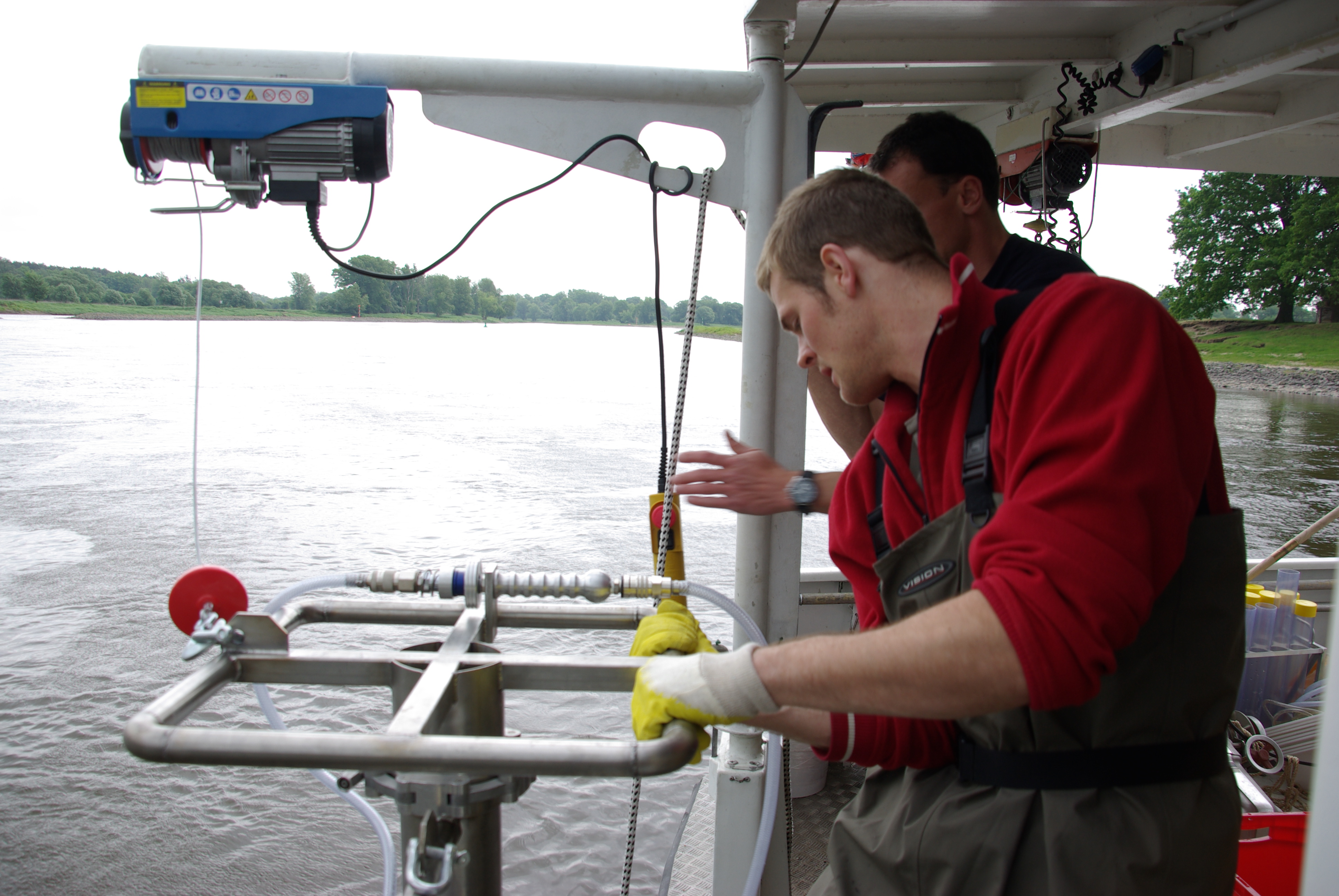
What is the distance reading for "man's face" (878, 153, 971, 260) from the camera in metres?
2.19

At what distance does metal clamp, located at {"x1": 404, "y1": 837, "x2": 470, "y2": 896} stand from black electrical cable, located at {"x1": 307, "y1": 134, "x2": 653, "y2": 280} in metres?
1.45

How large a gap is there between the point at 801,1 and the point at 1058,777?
2597mm

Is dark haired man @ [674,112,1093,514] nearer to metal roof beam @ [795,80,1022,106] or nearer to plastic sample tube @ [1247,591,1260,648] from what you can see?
metal roof beam @ [795,80,1022,106]

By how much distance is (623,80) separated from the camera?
2072 millimetres

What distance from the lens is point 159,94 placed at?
6.38 ft

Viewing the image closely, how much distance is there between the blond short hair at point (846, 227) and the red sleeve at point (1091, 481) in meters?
0.28

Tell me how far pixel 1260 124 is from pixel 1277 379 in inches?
973

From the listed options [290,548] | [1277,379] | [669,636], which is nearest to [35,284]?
[290,548]

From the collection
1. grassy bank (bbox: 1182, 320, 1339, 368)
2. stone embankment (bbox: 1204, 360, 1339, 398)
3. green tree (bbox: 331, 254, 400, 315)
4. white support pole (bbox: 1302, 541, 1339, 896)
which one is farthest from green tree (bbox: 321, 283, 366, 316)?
grassy bank (bbox: 1182, 320, 1339, 368)

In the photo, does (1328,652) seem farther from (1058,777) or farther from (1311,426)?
(1311,426)

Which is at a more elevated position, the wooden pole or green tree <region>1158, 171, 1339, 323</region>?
green tree <region>1158, 171, 1339, 323</region>

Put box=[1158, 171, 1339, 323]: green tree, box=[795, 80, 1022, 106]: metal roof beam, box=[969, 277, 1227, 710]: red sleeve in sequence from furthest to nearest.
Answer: box=[1158, 171, 1339, 323]: green tree
box=[795, 80, 1022, 106]: metal roof beam
box=[969, 277, 1227, 710]: red sleeve

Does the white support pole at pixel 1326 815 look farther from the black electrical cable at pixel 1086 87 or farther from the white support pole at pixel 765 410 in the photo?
the black electrical cable at pixel 1086 87

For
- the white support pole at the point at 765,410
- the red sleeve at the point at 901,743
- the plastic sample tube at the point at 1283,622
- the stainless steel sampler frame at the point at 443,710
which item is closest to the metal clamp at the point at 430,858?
the stainless steel sampler frame at the point at 443,710
